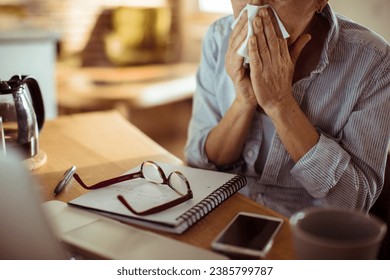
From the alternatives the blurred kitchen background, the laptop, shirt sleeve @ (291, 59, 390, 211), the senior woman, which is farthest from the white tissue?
the blurred kitchen background

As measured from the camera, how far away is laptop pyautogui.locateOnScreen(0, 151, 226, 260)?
1.77 ft

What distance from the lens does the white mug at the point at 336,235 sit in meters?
0.57

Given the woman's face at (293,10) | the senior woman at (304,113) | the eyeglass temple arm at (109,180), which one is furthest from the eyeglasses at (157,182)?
the woman's face at (293,10)

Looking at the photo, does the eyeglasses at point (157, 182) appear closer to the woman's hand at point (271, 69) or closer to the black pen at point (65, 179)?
the black pen at point (65, 179)

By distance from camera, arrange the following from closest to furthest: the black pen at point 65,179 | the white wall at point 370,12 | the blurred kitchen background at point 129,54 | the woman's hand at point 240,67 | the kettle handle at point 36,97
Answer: the black pen at point 65,179
the woman's hand at point 240,67
the kettle handle at point 36,97
the white wall at point 370,12
the blurred kitchen background at point 129,54

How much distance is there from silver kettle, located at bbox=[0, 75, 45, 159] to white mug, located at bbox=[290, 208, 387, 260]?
0.67m

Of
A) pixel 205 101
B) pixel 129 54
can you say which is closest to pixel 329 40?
pixel 205 101

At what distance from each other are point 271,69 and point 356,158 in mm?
251

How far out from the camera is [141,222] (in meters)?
0.80

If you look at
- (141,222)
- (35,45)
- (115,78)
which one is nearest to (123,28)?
(115,78)

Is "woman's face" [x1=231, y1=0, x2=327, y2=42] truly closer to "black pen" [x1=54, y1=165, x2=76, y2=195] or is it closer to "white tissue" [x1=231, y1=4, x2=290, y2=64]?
"white tissue" [x1=231, y1=4, x2=290, y2=64]

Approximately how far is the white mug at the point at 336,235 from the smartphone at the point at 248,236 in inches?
4.2

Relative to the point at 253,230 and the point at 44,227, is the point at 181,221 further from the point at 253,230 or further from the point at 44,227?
the point at 44,227

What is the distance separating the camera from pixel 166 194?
0.89 meters
